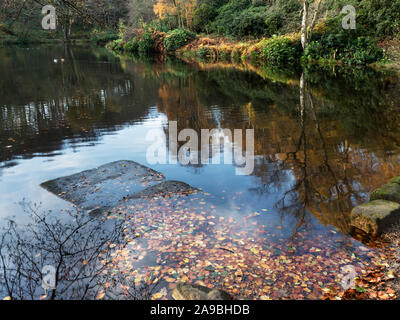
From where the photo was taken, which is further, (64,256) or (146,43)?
(146,43)

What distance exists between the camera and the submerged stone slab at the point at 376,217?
5383mm

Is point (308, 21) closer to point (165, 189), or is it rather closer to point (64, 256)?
point (165, 189)

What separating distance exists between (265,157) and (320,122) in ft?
11.9

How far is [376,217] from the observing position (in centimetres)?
541

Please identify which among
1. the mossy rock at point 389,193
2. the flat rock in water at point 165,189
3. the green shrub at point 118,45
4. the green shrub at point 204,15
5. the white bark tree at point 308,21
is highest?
the green shrub at point 204,15

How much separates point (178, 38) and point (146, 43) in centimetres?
610

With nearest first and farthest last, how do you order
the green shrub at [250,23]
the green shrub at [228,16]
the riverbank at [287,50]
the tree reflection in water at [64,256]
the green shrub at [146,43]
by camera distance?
the tree reflection in water at [64,256]
the riverbank at [287,50]
the green shrub at [250,23]
the green shrub at [228,16]
the green shrub at [146,43]

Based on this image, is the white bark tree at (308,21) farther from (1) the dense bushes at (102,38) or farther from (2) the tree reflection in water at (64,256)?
(1) the dense bushes at (102,38)

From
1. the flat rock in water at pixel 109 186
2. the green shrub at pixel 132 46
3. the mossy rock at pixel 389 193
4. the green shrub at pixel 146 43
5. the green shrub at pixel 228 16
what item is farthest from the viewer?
the green shrub at pixel 132 46

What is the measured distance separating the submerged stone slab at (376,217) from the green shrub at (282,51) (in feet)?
73.7

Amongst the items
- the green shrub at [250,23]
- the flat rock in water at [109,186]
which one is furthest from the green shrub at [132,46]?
the flat rock in water at [109,186]

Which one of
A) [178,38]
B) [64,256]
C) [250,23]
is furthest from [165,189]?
[178,38]

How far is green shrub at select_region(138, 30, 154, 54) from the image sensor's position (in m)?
44.1

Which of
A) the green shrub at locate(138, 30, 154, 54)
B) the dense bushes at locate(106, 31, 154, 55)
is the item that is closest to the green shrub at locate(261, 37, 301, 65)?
the green shrub at locate(138, 30, 154, 54)
